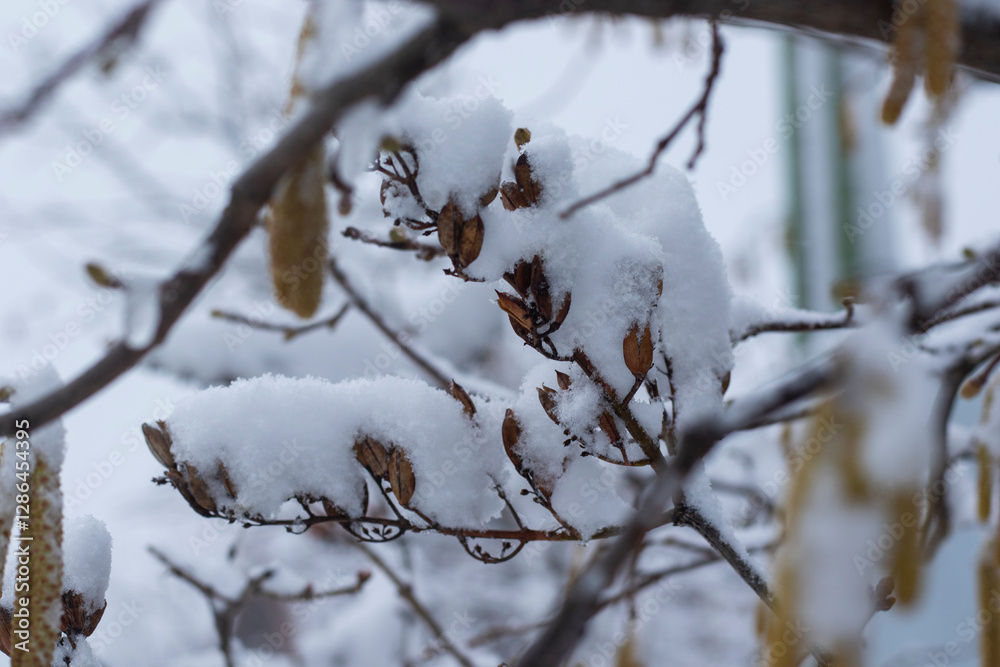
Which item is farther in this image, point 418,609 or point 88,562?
point 418,609

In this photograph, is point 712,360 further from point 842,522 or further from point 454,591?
point 454,591

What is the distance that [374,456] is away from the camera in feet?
1.75

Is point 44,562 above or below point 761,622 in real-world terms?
below

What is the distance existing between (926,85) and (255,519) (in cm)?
56

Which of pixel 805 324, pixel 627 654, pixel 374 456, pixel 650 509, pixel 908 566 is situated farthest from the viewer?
pixel 627 654

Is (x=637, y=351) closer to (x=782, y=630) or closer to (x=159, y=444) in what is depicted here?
(x=782, y=630)

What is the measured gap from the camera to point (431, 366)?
904 mm

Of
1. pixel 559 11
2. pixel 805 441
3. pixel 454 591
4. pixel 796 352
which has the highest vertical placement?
pixel 796 352

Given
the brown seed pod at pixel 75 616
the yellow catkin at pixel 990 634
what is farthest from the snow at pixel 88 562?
the yellow catkin at pixel 990 634

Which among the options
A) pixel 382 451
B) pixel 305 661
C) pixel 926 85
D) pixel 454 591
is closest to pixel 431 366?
pixel 382 451

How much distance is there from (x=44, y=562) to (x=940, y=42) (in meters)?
A: 0.60

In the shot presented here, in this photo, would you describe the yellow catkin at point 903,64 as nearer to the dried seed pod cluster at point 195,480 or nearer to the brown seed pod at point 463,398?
the brown seed pod at point 463,398

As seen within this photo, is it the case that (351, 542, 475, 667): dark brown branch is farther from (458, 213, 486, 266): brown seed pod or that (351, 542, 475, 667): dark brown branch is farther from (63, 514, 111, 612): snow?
(458, 213, 486, 266): brown seed pod

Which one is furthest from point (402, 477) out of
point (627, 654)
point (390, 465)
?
point (627, 654)
